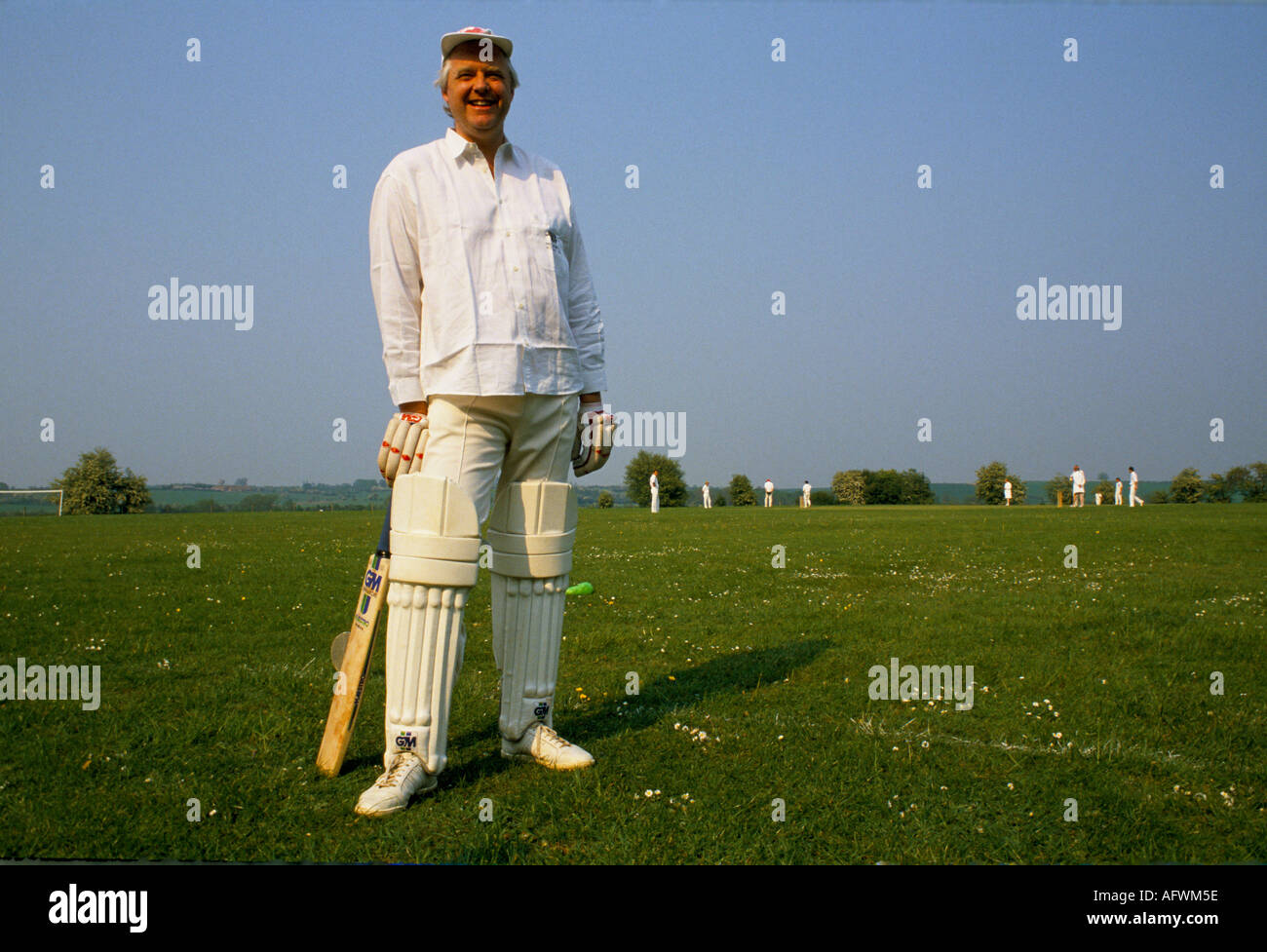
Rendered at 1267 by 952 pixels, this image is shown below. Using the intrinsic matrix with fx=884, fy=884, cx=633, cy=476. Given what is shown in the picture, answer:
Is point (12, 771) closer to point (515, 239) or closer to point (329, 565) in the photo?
point (515, 239)

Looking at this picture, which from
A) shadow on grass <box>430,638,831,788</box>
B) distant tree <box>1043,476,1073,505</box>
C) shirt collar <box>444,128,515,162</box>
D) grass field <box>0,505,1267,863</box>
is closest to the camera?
grass field <box>0,505,1267,863</box>

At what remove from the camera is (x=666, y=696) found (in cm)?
558

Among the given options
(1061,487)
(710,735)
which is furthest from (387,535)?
(1061,487)

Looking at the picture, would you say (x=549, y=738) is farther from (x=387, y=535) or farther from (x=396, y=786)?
(x=387, y=535)

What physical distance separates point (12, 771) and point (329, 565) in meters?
9.81

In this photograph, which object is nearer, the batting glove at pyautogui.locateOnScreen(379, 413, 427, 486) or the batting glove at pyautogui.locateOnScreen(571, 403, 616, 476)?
the batting glove at pyautogui.locateOnScreen(379, 413, 427, 486)

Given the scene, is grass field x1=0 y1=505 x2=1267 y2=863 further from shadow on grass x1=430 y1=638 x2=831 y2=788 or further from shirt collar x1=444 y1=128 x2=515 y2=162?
shirt collar x1=444 y1=128 x2=515 y2=162

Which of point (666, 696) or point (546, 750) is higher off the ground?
point (546, 750)

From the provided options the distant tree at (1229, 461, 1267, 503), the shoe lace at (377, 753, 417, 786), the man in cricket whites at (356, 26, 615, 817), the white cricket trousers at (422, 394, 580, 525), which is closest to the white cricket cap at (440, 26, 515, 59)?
the man in cricket whites at (356, 26, 615, 817)

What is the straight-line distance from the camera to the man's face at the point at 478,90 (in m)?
3.91

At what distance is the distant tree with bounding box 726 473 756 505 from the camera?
269 feet

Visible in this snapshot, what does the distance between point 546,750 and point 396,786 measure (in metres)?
0.78

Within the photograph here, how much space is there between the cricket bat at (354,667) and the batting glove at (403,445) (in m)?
0.19

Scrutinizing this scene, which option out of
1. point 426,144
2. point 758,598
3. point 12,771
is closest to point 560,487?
point 426,144
